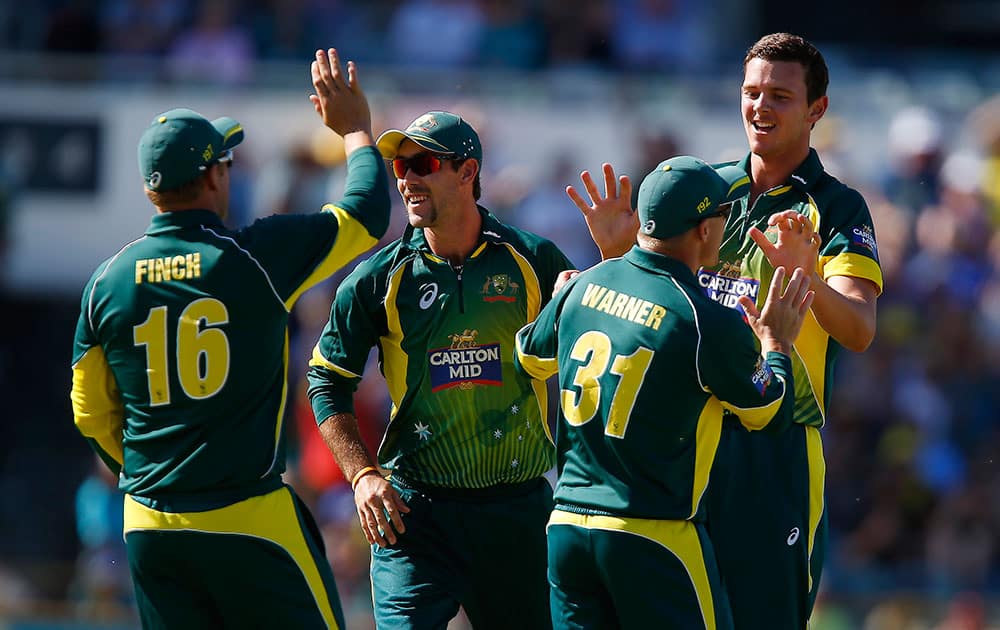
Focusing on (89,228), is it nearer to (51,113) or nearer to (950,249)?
(51,113)

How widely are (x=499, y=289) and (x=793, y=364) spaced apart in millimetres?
1291

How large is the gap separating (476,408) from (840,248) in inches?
65.1

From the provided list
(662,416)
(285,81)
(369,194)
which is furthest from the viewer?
(285,81)

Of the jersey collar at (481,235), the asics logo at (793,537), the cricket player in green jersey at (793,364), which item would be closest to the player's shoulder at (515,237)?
the jersey collar at (481,235)

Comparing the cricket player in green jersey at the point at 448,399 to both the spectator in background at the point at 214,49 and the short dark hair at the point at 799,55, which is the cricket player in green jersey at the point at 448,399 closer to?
the short dark hair at the point at 799,55

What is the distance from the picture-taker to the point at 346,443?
22.2 feet

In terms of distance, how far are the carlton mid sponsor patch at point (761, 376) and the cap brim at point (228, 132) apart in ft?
7.67

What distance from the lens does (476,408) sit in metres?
6.79

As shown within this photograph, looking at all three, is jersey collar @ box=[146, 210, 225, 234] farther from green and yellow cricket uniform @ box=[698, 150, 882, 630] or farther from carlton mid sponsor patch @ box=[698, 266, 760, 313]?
green and yellow cricket uniform @ box=[698, 150, 882, 630]

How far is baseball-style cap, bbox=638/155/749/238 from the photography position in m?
5.84

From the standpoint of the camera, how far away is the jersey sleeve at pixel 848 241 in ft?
20.9

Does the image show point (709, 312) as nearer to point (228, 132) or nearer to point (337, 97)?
point (337, 97)

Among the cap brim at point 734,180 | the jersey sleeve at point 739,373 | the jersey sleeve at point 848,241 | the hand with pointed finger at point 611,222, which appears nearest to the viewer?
the jersey sleeve at point 739,373

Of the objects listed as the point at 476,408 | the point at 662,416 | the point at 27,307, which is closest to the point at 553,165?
the point at 27,307
